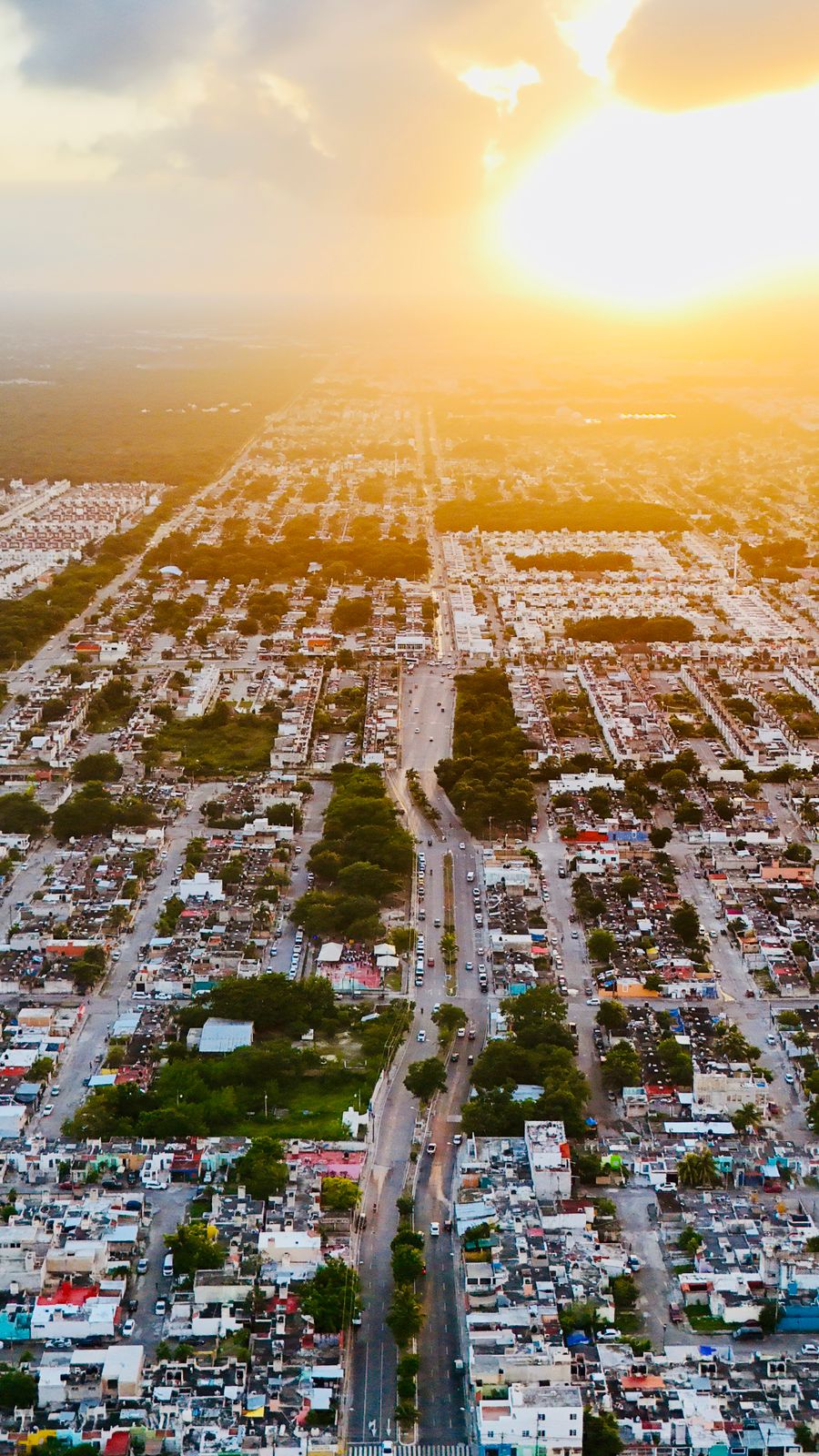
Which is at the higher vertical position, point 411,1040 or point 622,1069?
point 622,1069

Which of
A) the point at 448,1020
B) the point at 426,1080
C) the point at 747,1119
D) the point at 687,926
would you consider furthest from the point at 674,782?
the point at 426,1080

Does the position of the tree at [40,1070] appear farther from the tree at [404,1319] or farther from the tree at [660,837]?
the tree at [660,837]

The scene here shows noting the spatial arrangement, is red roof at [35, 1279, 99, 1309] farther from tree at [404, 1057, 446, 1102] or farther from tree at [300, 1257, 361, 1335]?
tree at [404, 1057, 446, 1102]

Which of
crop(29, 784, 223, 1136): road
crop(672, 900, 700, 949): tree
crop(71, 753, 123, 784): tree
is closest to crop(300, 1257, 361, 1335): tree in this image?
crop(29, 784, 223, 1136): road

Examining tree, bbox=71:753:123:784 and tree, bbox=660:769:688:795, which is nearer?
tree, bbox=660:769:688:795

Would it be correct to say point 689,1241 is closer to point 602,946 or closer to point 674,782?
point 602,946

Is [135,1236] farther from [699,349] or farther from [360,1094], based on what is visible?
[699,349]
